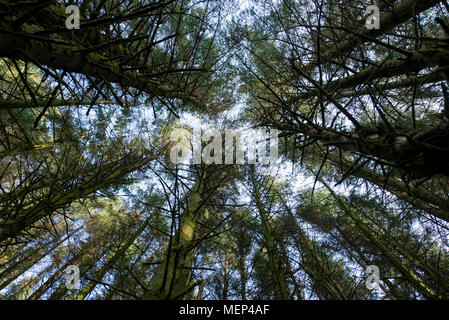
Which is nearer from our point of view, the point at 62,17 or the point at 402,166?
the point at 402,166

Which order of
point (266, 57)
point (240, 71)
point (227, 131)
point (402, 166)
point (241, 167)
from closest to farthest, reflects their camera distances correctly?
point (402, 166) → point (227, 131) → point (266, 57) → point (240, 71) → point (241, 167)

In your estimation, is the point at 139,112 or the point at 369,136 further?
the point at 139,112

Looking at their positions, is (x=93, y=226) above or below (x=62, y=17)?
above
